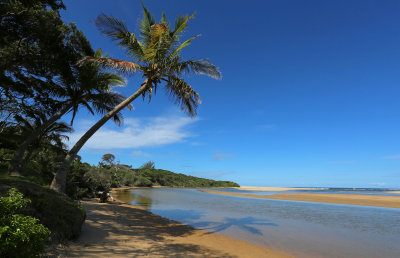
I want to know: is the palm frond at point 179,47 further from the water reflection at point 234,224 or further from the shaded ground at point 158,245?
the water reflection at point 234,224

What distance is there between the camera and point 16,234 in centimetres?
239

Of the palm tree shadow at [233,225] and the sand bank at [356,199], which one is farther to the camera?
the sand bank at [356,199]

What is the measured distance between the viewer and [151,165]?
279ft

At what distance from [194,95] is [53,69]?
6.69 meters

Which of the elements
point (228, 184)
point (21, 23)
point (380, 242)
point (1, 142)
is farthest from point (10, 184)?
point (228, 184)

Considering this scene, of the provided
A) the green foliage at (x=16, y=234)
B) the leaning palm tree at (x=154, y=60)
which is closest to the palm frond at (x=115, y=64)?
the leaning palm tree at (x=154, y=60)

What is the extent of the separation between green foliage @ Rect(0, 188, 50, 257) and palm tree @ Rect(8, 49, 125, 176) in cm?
862

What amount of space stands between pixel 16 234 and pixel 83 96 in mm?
9906

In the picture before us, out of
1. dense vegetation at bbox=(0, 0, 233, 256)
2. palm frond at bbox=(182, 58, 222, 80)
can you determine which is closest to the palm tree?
dense vegetation at bbox=(0, 0, 233, 256)

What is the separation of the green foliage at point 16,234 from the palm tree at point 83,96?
8622 millimetres

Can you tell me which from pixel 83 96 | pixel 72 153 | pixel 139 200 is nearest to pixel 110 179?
pixel 139 200

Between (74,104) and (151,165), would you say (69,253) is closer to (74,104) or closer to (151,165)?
(74,104)

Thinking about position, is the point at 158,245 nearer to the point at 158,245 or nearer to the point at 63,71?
the point at 158,245

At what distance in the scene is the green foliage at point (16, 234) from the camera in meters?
2.37
